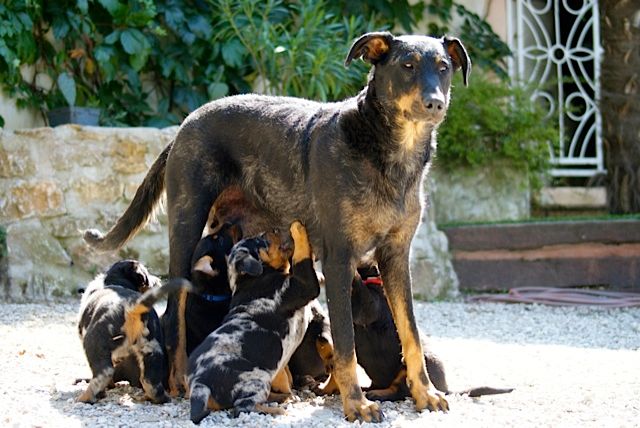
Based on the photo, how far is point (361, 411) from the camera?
381 centimetres

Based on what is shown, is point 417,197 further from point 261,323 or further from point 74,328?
point 74,328

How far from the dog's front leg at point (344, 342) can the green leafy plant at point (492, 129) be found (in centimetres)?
586

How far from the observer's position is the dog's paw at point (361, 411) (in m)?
3.79

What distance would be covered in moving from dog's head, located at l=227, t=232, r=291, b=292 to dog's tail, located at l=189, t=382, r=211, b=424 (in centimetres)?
63

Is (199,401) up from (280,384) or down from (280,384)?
up

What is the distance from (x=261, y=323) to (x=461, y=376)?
59.4 inches

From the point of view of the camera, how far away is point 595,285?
8.69 meters

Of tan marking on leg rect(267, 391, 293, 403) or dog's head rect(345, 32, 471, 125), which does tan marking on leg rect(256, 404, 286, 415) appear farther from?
dog's head rect(345, 32, 471, 125)

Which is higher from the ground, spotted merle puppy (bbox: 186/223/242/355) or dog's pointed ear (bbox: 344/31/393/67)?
dog's pointed ear (bbox: 344/31/393/67)

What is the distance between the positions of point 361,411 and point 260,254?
91 centimetres

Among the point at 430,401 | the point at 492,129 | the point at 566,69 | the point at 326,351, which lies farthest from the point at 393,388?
the point at 566,69

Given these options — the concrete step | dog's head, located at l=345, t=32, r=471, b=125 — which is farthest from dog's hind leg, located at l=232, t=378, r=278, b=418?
the concrete step

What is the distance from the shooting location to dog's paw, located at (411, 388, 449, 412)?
405 cm

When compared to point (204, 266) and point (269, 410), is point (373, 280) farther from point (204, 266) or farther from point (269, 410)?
point (269, 410)
